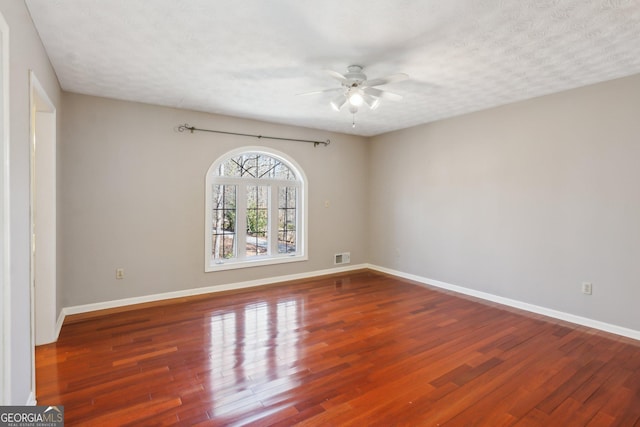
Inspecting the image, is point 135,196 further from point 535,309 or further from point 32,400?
point 535,309

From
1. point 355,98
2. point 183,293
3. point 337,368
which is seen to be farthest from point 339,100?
point 183,293

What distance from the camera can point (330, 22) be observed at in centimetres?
226

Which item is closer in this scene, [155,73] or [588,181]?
[155,73]

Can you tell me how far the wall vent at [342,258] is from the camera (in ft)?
19.4

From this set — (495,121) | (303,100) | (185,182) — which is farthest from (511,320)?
(185,182)

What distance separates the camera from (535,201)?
389 cm

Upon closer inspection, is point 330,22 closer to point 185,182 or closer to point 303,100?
point 303,100

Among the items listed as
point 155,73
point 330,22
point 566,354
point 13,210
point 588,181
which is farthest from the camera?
point 588,181

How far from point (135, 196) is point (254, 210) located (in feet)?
5.50

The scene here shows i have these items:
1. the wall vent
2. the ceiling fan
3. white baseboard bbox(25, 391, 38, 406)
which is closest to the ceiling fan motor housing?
the ceiling fan

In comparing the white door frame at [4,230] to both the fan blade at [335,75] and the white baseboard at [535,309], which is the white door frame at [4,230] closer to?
the fan blade at [335,75]

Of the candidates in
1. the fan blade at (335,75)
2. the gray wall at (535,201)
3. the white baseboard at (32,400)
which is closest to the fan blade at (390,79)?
the fan blade at (335,75)

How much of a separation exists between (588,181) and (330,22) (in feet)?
10.4

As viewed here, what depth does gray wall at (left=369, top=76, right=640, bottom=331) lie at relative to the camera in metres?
3.26
